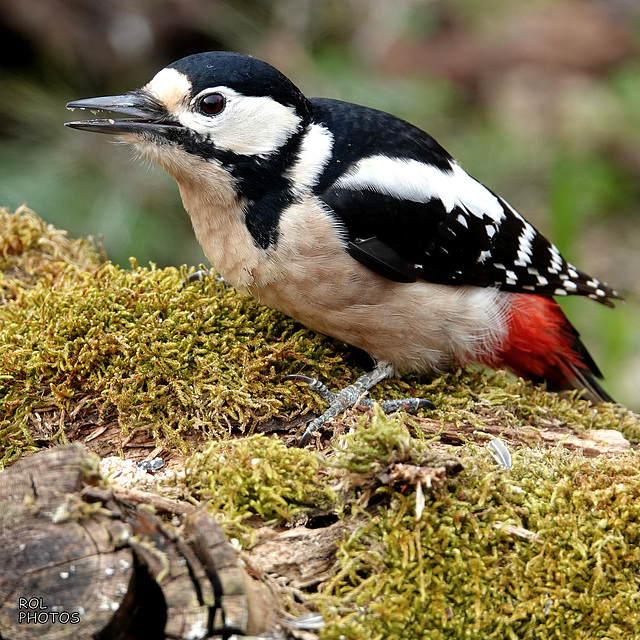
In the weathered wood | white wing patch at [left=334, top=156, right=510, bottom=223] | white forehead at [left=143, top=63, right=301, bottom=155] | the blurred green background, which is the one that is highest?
the blurred green background

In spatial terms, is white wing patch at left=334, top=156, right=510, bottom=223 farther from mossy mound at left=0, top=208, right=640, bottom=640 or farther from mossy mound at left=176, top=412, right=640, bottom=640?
mossy mound at left=176, top=412, right=640, bottom=640

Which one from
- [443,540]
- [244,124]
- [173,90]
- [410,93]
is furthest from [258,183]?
[410,93]

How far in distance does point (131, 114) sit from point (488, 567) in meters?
1.96

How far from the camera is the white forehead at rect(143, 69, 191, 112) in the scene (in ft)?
8.79

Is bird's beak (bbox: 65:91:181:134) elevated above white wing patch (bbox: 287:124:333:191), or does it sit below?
below

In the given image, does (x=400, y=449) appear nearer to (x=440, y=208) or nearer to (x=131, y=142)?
(x=440, y=208)

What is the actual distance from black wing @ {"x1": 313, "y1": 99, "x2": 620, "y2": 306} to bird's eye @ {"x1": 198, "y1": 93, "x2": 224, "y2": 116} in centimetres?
47

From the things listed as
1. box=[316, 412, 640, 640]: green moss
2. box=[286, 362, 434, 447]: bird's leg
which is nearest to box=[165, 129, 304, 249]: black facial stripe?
box=[286, 362, 434, 447]: bird's leg

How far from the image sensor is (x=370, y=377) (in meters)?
2.89

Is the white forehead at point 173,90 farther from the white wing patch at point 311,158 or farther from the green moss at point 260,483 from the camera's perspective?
the green moss at point 260,483

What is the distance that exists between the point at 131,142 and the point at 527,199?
523 centimetres

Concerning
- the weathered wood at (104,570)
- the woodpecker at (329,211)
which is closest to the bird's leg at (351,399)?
the woodpecker at (329,211)

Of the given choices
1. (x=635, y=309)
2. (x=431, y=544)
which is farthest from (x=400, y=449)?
(x=635, y=309)

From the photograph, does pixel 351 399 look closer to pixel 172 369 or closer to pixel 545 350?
pixel 172 369
